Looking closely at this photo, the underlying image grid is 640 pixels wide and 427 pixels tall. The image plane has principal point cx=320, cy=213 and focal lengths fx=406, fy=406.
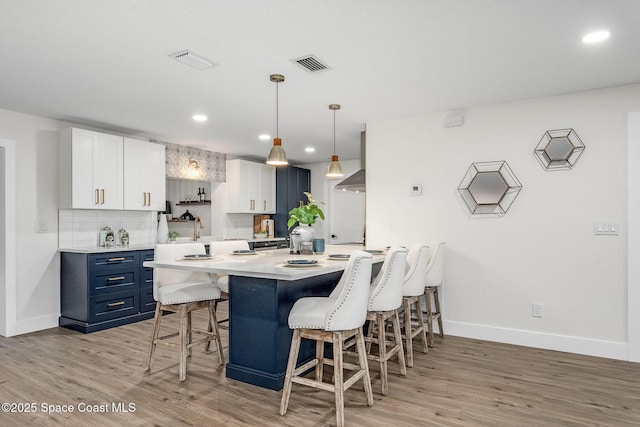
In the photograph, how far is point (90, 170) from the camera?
15.2ft

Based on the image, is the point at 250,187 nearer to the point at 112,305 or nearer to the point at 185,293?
the point at 112,305

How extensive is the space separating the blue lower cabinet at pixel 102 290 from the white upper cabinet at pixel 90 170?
0.62 meters

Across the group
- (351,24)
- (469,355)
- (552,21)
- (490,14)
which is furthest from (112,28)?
(469,355)

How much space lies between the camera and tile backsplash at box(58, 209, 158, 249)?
474 centimetres

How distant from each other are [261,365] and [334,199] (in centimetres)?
514

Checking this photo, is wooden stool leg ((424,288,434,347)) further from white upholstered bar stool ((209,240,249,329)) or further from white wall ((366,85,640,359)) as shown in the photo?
white upholstered bar stool ((209,240,249,329))

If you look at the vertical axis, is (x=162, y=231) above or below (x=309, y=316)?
above

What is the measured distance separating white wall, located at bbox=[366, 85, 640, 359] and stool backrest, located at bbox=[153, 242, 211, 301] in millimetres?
2145

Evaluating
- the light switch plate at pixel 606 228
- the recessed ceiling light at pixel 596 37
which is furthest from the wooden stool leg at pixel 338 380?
the light switch plate at pixel 606 228

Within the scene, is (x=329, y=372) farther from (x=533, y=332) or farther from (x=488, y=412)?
(x=533, y=332)

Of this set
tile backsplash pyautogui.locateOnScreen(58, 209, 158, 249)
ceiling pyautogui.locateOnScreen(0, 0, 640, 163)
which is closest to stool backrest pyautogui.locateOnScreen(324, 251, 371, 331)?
ceiling pyautogui.locateOnScreen(0, 0, 640, 163)

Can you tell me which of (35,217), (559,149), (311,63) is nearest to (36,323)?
(35,217)

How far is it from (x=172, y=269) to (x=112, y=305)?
78.7 inches

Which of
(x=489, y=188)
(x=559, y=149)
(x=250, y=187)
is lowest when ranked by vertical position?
(x=489, y=188)
